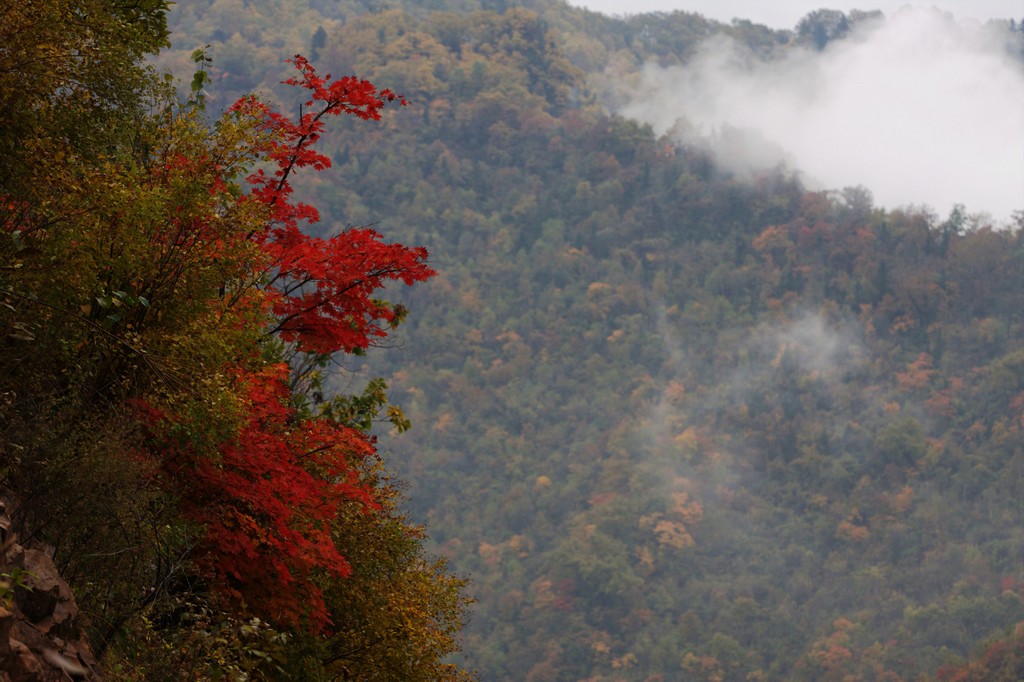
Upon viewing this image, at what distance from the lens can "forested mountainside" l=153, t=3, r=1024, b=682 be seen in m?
95.8

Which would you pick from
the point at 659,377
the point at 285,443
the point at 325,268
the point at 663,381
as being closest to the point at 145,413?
the point at 285,443

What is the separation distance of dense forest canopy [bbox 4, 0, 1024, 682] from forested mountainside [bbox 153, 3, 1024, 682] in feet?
1.01

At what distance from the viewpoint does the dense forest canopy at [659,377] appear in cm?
9544

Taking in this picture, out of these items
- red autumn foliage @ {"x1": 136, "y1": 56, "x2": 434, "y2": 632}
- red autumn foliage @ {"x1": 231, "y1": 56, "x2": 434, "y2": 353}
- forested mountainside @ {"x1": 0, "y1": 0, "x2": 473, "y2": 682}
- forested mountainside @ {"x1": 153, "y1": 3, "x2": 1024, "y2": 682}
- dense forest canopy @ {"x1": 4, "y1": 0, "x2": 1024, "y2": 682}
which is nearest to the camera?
forested mountainside @ {"x1": 0, "y1": 0, "x2": 473, "y2": 682}

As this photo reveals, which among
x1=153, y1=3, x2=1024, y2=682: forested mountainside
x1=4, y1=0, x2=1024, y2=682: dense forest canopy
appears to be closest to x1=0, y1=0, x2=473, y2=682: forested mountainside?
x1=4, y1=0, x2=1024, y2=682: dense forest canopy

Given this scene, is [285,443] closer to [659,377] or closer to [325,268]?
[325,268]

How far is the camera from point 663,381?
440 ft

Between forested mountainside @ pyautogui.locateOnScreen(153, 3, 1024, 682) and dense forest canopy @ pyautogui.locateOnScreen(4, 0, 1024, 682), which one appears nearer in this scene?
dense forest canopy @ pyautogui.locateOnScreen(4, 0, 1024, 682)

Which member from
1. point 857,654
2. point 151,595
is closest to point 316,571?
point 151,595

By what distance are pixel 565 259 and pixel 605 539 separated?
4841cm

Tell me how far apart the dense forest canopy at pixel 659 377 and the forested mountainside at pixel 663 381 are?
308mm

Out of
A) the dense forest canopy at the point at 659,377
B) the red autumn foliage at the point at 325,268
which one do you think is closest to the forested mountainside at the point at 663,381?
the dense forest canopy at the point at 659,377

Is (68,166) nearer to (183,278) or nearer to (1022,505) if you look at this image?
(183,278)

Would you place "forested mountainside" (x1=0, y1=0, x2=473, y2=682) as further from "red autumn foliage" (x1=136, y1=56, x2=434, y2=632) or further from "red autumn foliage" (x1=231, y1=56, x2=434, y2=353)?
"red autumn foliage" (x1=231, y1=56, x2=434, y2=353)
